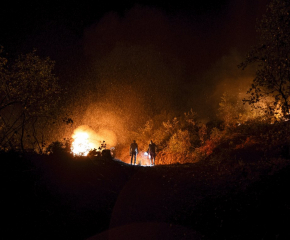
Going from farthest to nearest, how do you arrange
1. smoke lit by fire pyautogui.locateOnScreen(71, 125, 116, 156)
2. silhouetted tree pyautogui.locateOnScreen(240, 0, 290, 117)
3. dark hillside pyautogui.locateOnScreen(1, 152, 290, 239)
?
smoke lit by fire pyautogui.locateOnScreen(71, 125, 116, 156)
silhouetted tree pyautogui.locateOnScreen(240, 0, 290, 117)
dark hillside pyautogui.locateOnScreen(1, 152, 290, 239)

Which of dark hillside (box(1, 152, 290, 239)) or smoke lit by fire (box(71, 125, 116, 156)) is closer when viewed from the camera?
dark hillside (box(1, 152, 290, 239))

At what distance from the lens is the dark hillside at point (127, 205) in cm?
470

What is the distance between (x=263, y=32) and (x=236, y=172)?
26.8 feet

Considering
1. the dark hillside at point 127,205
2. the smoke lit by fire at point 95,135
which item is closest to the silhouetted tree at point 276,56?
the dark hillside at point 127,205

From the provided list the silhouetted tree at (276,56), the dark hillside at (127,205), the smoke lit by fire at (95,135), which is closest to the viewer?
the dark hillside at (127,205)

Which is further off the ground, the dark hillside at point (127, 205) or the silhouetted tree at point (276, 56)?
the silhouetted tree at point (276, 56)

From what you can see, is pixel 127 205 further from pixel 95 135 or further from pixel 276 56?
pixel 95 135

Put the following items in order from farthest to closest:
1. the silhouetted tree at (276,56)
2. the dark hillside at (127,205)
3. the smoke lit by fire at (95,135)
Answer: the smoke lit by fire at (95,135) → the silhouetted tree at (276,56) → the dark hillside at (127,205)

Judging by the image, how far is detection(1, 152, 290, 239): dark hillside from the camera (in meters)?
4.70

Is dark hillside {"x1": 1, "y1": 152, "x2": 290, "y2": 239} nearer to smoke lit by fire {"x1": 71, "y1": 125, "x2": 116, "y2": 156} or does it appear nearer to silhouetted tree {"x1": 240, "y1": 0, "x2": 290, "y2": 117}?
silhouetted tree {"x1": 240, "y1": 0, "x2": 290, "y2": 117}

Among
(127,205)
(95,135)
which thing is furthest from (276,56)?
(95,135)

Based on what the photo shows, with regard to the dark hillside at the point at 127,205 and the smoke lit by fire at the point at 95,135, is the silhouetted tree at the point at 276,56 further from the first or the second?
the smoke lit by fire at the point at 95,135

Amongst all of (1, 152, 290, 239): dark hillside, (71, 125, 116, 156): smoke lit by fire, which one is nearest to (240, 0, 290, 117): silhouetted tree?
(1, 152, 290, 239): dark hillside

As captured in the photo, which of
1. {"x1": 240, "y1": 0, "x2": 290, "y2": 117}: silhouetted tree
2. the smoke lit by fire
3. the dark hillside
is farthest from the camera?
the smoke lit by fire
